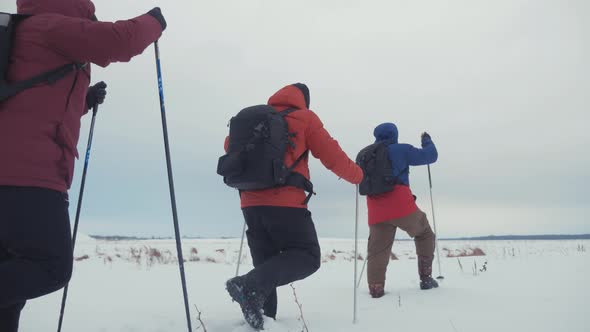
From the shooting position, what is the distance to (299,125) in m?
3.20

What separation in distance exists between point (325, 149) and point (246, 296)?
132cm

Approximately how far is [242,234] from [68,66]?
91.6 inches

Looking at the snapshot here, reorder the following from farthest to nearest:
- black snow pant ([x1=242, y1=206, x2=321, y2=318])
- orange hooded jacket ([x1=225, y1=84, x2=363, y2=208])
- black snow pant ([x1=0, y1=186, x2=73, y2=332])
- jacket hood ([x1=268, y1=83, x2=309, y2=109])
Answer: jacket hood ([x1=268, y1=83, x2=309, y2=109]) → orange hooded jacket ([x1=225, y1=84, x2=363, y2=208]) → black snow pant ([x1=242, y1=206, x2=321, y2=318]) → black snow pant ([x1=0, y1=186, x2=73, y2=332])

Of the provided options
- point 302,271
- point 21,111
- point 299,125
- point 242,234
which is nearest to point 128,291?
point 242,234

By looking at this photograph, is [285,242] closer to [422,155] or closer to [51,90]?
[51,90]

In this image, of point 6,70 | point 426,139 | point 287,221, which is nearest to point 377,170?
point 426,139

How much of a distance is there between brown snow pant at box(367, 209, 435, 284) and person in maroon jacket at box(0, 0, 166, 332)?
3779 mm

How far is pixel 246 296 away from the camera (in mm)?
2695

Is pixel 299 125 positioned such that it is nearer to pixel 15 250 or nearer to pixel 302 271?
pixel 302 271

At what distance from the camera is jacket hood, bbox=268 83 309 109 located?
3396mm

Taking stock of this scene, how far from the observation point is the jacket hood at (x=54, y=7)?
2.22m

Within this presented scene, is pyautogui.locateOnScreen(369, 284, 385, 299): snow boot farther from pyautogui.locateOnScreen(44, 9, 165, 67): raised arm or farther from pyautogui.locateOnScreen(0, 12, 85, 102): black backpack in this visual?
pyautogui.locateOnScreen(0, 12, 85, 102): black backpack

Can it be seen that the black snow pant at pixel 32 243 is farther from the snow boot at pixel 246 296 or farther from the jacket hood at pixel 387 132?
the jacket hood at pixel 387 132

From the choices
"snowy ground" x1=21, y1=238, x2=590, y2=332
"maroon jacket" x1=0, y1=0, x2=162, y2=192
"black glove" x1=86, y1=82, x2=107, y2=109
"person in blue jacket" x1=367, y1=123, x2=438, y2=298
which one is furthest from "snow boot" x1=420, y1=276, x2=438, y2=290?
"maroon jacket" x1=0, y1=0, x2=162, y2=192
